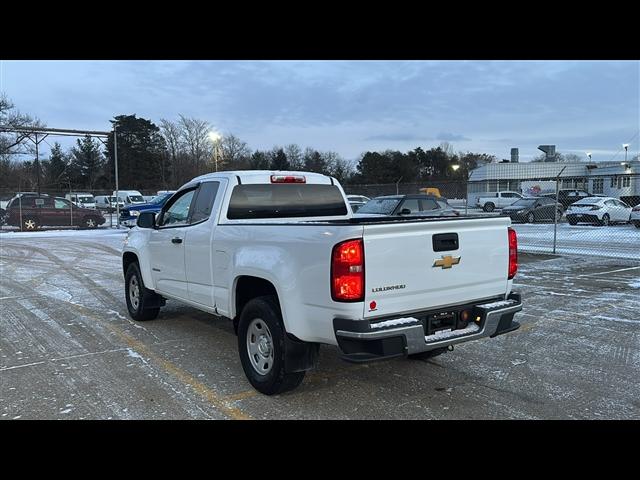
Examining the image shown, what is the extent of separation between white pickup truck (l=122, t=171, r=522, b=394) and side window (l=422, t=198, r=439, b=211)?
1120cm

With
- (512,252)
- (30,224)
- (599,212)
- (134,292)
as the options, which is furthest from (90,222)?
(512,252)

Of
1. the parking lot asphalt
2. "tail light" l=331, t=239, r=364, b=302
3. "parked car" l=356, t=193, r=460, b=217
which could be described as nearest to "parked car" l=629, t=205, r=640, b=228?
"parked car" l=356, t=193, r=460, b=217

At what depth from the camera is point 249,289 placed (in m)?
4.83

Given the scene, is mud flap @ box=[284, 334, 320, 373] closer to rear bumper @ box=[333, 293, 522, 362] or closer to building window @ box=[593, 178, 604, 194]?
rear bumper @ box=[333, 293, 522, 362]

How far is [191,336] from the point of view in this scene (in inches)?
251

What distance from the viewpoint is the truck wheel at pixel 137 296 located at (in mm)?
6992

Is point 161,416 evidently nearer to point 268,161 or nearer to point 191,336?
point 191,336

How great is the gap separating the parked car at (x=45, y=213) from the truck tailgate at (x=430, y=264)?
26624 millimetres

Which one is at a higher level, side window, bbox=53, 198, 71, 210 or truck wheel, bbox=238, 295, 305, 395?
side window, bbox=53, 198, 71, 210

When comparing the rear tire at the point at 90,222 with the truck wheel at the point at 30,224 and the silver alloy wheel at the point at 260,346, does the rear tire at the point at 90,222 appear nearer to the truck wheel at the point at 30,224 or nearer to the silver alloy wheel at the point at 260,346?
the truck wheel at the point at 30,224

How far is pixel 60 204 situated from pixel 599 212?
88.6 feet

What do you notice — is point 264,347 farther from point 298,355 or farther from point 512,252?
point 512,252

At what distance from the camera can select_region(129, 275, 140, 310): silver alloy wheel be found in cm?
720

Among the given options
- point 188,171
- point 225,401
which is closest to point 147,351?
point 225,401
